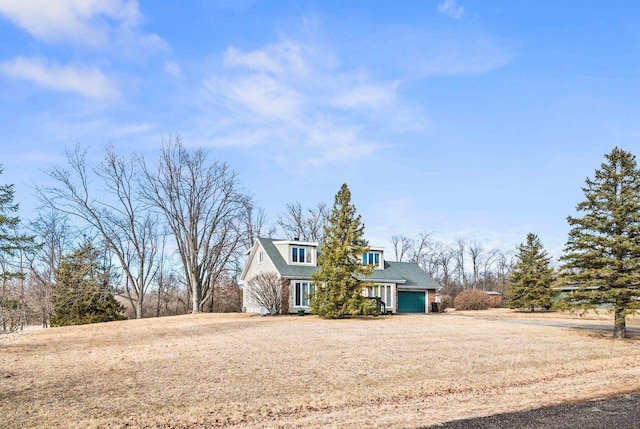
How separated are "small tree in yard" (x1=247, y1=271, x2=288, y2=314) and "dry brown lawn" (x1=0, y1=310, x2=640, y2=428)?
1323 centimetres

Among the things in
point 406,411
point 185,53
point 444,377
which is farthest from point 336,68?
point 406,411

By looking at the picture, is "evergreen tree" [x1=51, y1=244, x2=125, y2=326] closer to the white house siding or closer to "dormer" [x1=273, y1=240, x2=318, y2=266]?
the white house siding

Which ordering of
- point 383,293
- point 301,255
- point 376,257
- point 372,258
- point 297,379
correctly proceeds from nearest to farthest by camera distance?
point 297,379, point 301,255, point 383,293, point 372,258, point 376,257

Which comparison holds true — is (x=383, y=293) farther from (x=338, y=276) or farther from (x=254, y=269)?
(x=254, y=269)

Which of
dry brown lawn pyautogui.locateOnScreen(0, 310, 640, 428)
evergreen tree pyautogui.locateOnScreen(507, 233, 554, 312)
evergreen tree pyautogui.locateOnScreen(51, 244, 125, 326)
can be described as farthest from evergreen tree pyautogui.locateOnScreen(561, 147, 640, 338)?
evergreen tree pyautogui.locateOnScreen(51, 244, 125, 326)

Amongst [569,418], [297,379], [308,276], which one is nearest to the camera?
[569,418]

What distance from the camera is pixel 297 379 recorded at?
361 inches

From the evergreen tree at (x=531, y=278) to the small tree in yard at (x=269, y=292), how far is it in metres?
21.5

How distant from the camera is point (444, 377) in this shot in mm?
9523

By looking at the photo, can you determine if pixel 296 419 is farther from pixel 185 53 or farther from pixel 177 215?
pixel 177 215

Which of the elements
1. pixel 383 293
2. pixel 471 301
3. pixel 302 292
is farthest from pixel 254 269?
pixel 471 301

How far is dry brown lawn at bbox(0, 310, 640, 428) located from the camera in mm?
6727

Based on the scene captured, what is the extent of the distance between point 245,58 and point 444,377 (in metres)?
13.3

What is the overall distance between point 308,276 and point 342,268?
18.3 ft
